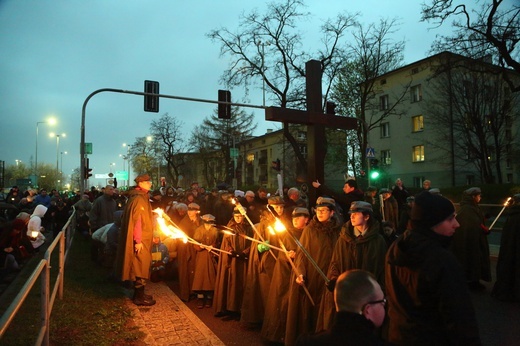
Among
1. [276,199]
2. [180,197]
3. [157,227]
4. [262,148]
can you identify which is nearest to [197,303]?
[157,227]

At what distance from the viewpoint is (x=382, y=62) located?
28.5 metres

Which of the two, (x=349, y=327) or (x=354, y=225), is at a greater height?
(x=354, y=225)

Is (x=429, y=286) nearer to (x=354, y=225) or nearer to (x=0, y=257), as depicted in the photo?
(x=354, y=225)

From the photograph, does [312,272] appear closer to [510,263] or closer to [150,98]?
[510,263]

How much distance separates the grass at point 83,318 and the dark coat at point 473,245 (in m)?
6.45

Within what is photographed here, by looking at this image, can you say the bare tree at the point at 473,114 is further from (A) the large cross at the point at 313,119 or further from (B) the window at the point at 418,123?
(A) the large cross at the point at 313,119

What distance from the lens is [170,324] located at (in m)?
6.10

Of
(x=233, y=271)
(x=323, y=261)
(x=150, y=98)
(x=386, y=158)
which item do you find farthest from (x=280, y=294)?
(x=386, y=158)

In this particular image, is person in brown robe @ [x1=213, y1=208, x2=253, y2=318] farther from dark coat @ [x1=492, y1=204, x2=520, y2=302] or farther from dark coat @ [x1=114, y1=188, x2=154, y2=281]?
dark coat @ [x1=492, y1=204, x2=520, y2=302]

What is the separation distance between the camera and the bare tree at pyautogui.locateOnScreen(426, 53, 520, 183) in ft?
105

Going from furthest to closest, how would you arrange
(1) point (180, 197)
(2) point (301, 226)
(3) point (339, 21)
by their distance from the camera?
1. (3) point (339, 21)
2. (1) point (180, 197)
3. (2) point (301, 226)

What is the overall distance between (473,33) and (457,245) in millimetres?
14439

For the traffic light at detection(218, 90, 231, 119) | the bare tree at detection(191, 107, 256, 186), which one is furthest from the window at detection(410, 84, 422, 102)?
the traffic light at detection(218, 90, 231, 119)

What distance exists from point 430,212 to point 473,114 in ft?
109
